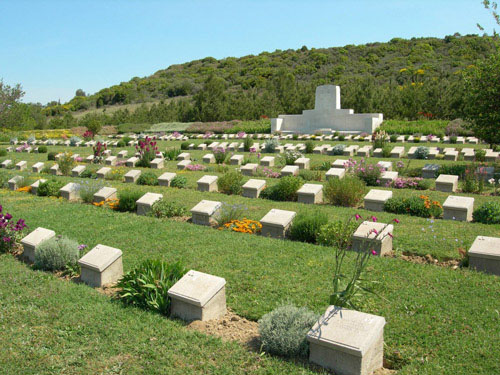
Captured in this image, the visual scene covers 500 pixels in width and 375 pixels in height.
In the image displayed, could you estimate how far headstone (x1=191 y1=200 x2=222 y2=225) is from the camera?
830cm

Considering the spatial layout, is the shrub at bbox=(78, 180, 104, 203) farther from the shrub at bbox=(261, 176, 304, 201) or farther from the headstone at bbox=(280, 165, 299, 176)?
the headstone at bbox=(280, 165, 299, 176)

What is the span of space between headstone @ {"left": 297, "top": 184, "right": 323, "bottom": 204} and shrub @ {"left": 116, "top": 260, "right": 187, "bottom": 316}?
514 centimetres

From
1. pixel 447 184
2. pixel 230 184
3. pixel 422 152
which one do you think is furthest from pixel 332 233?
pixel 422 152

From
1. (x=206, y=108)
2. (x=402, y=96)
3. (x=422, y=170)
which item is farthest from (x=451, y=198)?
(x=206, y=108)

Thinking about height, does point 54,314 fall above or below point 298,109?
below

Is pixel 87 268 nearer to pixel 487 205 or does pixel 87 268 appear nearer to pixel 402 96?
pixel 487 205

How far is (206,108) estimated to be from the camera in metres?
41.1

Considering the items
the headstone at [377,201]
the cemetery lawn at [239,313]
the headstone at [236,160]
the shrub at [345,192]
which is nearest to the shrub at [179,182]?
the headstone at [236,160]

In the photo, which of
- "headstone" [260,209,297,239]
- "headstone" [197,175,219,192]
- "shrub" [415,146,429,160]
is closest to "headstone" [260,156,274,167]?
"headstone" [197,175,219,192]

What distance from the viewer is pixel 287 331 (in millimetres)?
3836

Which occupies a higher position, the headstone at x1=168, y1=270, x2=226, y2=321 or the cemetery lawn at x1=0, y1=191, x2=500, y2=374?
the headstone at x1=168, y1=270, x2=226, y2=321

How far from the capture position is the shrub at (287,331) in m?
3.78

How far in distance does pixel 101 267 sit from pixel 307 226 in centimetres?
338

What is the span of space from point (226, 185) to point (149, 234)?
3921 millimetres
